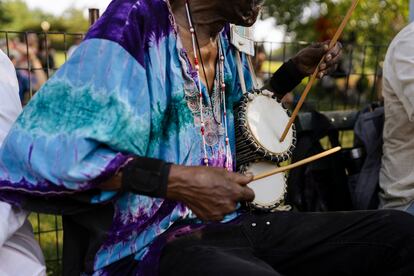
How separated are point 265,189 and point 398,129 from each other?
760mm

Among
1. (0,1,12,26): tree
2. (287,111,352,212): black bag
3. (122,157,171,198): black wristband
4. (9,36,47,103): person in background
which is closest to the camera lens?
(122,157,171,198): black wristband

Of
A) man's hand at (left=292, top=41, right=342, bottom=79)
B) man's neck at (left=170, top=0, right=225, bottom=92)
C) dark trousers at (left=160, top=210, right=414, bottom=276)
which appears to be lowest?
dark trousers at (left=160, top=210, right=414, bottom=276)

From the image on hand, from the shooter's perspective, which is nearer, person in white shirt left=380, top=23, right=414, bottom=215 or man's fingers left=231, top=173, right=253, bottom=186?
man's fingers left=231, top=173, right=253, bottom=186

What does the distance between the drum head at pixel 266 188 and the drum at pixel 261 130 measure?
0.03m

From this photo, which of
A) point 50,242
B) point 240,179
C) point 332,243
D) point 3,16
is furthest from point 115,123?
point 3,16

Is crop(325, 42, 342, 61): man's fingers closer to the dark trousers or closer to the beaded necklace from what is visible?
the beaded necklace

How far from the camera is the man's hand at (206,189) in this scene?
143 cm

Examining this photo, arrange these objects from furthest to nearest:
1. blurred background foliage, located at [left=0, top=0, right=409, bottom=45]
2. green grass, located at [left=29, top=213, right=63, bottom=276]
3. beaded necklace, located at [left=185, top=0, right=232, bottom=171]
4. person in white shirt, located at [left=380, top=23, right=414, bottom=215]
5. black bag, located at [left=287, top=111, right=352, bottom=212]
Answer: blurred background foliage, located at [left=0, top=0, right=409, bottom=45], green grass, located at [left=29, top=213, right=63, bottom=276], black bag, located at [left=287, top=111, right=352, bottom=212], person in white shirt, located at [left=380, top=23, right=414, bottom=215], beaded necklace, located at [left=185, top=0, right=232, bottom=171]

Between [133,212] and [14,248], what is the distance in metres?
0.39

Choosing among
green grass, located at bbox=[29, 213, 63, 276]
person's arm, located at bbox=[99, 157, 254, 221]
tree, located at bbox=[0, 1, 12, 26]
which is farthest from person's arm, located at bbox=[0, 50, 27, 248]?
tree, located at bbox=[0, 1, 12, 26]

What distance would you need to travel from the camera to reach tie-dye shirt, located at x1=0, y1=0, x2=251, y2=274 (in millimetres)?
1444

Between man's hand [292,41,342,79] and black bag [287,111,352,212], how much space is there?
448 millimetres

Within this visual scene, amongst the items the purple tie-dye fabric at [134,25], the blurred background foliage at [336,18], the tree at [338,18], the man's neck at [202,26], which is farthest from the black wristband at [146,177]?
the tree at [338,18]

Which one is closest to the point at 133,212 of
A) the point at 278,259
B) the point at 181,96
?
the point at 181,96
